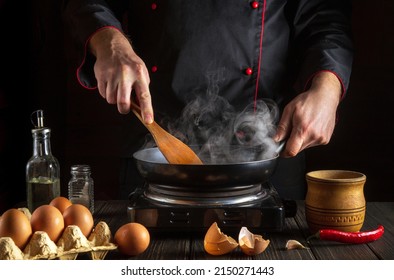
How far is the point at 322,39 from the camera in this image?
172 cm

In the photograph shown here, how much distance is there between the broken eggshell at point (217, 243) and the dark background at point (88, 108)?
1424mm

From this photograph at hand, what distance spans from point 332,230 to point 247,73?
73 cm

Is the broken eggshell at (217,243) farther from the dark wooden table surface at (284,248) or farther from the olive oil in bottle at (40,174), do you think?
the olive oil in bottle at (40,174)

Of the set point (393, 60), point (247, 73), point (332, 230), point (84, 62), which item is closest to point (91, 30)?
point (84, 62)

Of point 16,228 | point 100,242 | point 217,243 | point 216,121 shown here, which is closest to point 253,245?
point 217,243

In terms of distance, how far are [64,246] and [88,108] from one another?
1.54 metres

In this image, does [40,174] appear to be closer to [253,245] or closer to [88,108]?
[253,245]

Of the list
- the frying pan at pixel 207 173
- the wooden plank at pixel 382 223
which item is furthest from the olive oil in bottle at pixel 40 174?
the wooden plank at pixel 382 223

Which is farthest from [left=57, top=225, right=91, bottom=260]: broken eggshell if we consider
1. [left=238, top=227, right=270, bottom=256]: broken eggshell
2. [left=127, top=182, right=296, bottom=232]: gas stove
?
[left=238, top=227, right=270, bottom=256]: broken eggshell

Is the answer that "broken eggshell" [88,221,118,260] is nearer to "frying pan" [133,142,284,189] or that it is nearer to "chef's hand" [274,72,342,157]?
"frying pan" [133,142,284,189]

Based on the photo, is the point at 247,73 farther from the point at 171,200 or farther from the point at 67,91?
the point at 67,91

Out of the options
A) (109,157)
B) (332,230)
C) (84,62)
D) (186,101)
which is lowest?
(109,157)

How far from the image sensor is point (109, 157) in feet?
8.44

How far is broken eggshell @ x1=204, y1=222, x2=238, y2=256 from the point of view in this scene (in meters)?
1.08
